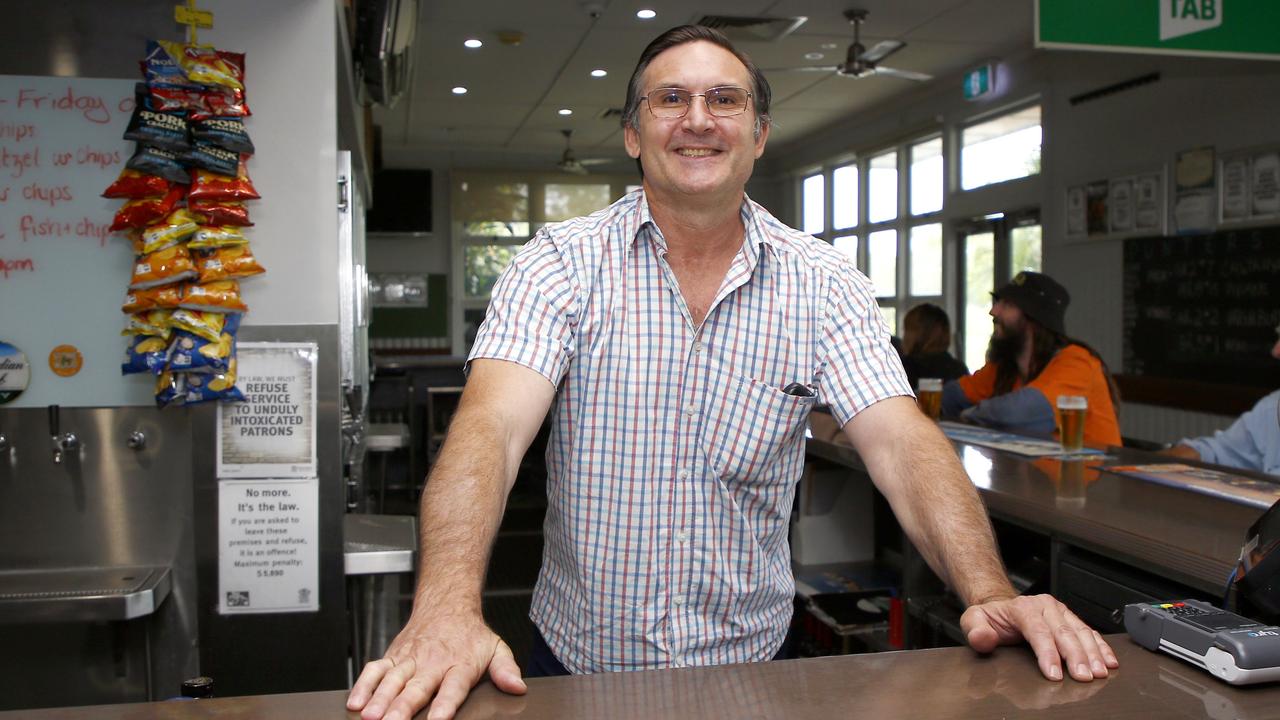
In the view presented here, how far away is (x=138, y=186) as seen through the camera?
1883mm

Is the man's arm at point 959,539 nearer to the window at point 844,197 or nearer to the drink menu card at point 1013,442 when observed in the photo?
the drink menu card at point 1013,442

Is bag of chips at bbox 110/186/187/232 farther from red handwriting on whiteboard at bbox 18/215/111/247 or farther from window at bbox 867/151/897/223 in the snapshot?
window at bbox 867/151/897/223

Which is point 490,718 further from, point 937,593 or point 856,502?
point 856,502

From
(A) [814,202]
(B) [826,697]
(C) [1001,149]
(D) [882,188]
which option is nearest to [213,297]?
(B) [826,697]

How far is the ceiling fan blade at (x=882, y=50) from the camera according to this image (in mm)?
6609

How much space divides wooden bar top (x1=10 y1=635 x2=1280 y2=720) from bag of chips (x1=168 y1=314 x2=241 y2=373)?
3.77 ft

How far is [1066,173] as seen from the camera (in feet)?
22.5

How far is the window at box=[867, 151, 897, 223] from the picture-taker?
936cm

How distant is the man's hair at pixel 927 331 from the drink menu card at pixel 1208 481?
2.51m

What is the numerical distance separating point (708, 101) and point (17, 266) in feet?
4.66

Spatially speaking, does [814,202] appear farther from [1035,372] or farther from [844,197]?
[1035,372]

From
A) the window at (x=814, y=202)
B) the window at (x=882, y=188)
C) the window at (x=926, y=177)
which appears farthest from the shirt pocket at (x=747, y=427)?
the window at (x=814, y=202)

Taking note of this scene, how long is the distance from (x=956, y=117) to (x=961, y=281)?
1.30m

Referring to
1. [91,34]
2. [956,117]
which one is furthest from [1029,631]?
[956,117]
